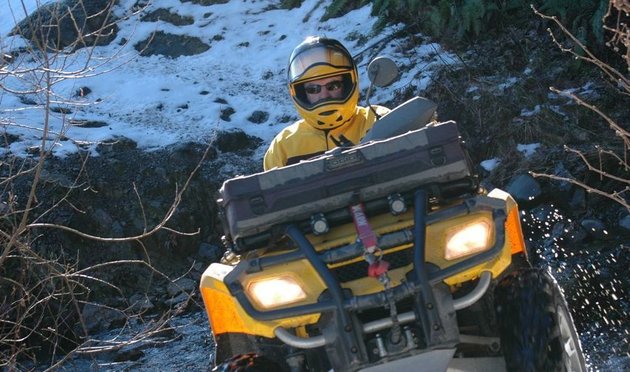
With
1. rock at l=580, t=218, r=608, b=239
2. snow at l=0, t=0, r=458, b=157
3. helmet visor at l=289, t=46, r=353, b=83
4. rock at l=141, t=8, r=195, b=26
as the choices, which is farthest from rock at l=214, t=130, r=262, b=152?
helmet visor at l=289, t=46, r=353, b=83

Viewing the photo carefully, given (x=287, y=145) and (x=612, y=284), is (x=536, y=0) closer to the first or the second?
(x=612, y=284)

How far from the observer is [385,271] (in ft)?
11.5

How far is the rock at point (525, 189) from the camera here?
29.1ft

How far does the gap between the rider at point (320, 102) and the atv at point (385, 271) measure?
1175 millimetres

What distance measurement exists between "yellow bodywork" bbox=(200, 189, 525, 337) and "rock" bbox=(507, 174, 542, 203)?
16.2 ft

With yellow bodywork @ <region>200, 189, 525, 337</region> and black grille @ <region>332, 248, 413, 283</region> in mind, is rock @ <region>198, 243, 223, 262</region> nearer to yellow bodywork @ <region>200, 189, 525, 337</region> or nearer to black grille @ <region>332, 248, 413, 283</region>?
yellow bodywork @ <region>200, 189, 525, 337</region>

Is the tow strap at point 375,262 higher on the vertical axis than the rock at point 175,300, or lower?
higher

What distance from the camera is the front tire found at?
373cm

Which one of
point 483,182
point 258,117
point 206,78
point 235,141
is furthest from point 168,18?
point 483,182

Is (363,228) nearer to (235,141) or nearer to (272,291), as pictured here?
(272,291)

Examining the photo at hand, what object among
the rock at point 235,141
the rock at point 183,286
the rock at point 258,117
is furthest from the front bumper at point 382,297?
the rock at point 258,117

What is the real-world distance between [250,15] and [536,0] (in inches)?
247

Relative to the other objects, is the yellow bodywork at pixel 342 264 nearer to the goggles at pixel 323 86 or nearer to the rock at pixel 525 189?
the goggles at pixel 323 86

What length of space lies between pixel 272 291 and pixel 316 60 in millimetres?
2002
